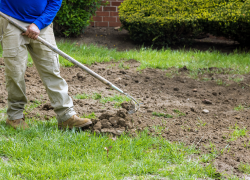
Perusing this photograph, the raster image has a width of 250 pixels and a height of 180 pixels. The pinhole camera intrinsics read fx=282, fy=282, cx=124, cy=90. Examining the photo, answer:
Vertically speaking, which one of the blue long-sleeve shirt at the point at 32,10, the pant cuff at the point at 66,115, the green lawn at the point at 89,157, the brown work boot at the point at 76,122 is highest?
the blue long-sleeve shirt at the point at 32,10

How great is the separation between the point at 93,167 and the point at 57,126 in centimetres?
93

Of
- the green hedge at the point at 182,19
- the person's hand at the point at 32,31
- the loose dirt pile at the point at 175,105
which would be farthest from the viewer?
the green hedge at the point at 182,19

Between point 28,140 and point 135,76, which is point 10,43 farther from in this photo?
point 135,76

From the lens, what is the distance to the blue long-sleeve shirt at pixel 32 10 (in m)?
2.94

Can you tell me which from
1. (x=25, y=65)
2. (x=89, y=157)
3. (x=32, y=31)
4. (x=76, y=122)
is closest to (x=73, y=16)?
(x=25, y=65)

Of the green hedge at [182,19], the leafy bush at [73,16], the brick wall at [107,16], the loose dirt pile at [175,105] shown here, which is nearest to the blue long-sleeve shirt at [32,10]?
the loose dirt pile at [175,105]

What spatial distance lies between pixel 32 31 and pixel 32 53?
1.08 feet

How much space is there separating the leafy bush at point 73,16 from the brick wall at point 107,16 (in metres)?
1.27

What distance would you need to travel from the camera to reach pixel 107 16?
927 centimetres

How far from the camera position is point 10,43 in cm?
296

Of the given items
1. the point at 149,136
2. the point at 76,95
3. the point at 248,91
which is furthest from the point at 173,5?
the point at 149,136

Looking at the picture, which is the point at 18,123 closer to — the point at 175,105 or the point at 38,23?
the point at 38,23

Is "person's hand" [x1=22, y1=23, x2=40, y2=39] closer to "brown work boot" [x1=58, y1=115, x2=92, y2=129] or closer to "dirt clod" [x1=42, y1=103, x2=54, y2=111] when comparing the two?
"brown work boot" [x1=58, y1=115, x2=92, y2=129]

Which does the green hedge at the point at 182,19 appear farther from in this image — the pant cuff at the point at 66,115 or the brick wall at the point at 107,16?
the pant cuff at the point at 66,115
